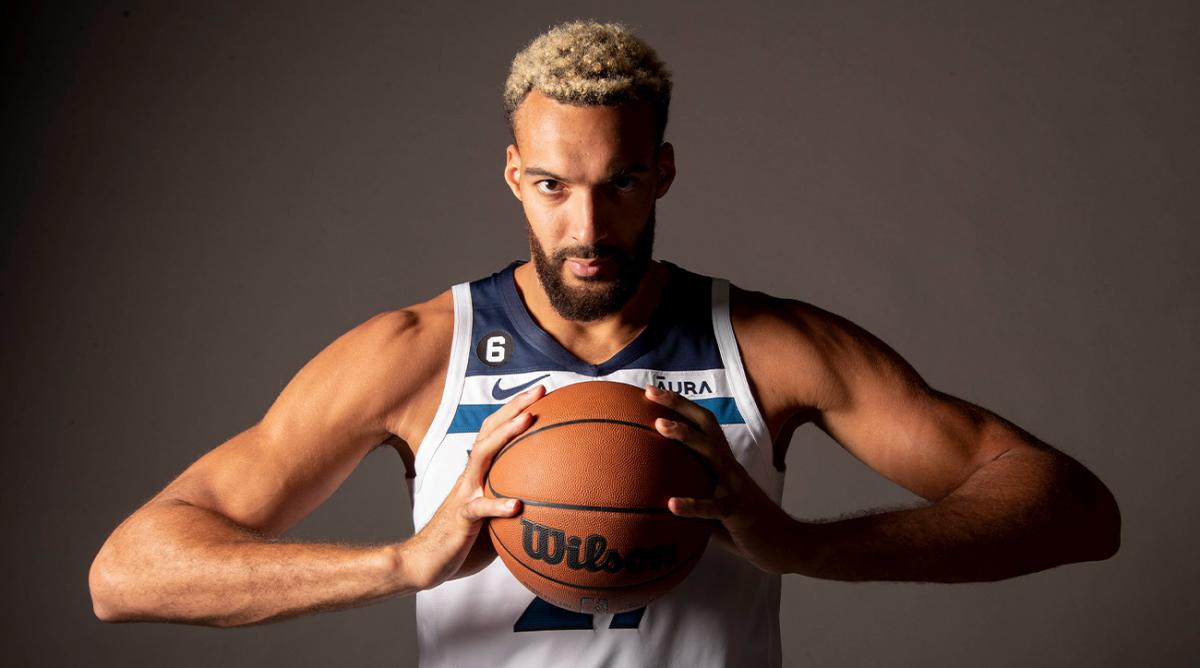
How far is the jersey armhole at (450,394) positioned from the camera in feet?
7.20

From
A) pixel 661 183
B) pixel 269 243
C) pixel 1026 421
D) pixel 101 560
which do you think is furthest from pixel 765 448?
pixel 269 243

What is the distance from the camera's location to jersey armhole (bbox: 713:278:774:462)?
86.5 inches

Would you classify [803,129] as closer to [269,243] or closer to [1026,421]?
[1026,421]

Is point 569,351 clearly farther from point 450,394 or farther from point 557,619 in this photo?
point 557,619

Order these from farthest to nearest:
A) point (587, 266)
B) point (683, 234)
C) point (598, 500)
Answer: point (683, 234)
point (587, 266)
point (598, 500)

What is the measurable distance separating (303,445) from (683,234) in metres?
1.64

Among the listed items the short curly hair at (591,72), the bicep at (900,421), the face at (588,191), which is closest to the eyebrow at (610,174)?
the face at (588,191)

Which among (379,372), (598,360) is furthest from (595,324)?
(379,372)

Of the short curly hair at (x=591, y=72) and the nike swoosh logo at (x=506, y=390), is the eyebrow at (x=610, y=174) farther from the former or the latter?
the nike swoosh logo at (x=506, y=390)

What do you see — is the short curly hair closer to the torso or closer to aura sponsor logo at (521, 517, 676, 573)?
the torso

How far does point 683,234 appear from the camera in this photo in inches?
142

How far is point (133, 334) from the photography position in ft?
11.9

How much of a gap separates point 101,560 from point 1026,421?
96.6 inches

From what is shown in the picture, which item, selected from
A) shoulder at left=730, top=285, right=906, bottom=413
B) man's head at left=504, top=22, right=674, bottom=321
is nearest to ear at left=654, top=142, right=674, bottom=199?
man's head at left=504, top=22, right=674, bottom=321
